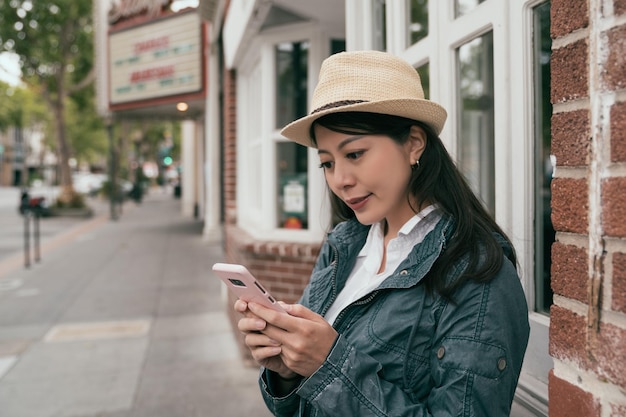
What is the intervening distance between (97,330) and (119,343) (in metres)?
0.58

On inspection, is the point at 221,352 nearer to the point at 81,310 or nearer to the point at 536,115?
the point at 81,310

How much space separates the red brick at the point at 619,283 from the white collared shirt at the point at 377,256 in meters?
0.49

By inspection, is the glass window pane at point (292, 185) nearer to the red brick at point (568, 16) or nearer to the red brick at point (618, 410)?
the red brick at point (568, 16)

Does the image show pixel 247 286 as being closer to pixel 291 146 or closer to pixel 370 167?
pixel 370 167

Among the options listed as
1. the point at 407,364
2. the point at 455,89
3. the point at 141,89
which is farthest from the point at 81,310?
the point at 141,89

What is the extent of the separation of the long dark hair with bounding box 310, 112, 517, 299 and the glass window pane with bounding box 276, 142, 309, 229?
3243 millimetres

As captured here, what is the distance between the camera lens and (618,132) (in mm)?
1034

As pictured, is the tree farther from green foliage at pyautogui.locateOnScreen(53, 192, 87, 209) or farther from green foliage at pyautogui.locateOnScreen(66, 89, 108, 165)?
green foliage at pyautogui.locateOnScreen(66, 89, 108, 165)

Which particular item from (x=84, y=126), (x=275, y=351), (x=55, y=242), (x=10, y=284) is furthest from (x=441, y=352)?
(x=84, y=126)

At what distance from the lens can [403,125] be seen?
1.48 m

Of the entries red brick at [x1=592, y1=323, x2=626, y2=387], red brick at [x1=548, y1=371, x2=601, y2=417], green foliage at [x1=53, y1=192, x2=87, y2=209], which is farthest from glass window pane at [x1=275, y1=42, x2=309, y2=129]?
green foliage at [x1=53, y1=192, x2=87, y2=209]

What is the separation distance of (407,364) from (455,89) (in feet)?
4.33

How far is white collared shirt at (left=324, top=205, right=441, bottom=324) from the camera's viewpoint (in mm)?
1518

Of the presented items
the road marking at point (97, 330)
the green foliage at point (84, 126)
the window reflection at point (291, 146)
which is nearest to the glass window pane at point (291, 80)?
the window reflection at point (291, 146)
